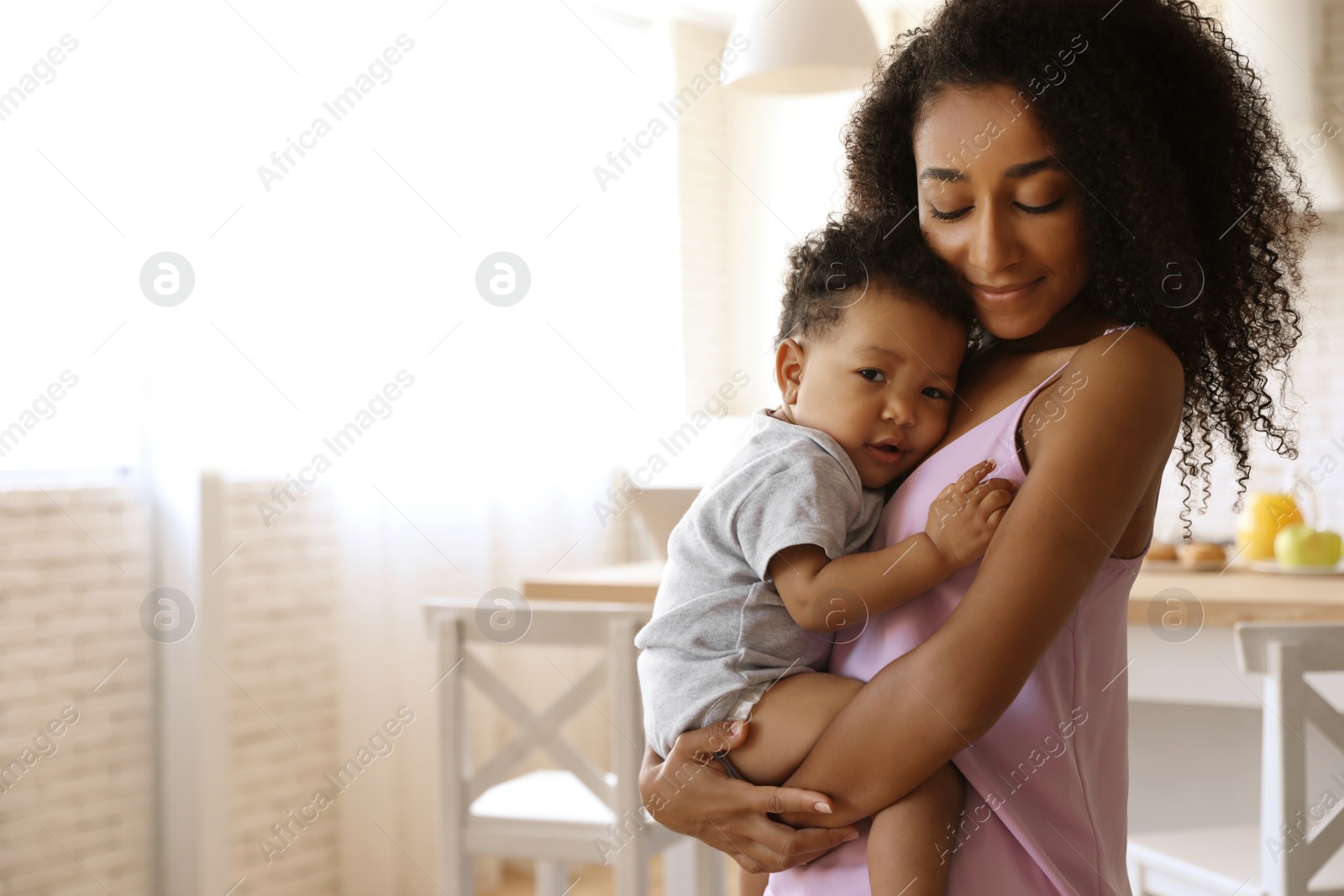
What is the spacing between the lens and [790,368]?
1.33m

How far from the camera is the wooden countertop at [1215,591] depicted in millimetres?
2381

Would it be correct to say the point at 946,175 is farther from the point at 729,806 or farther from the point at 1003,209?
the point at 729,806

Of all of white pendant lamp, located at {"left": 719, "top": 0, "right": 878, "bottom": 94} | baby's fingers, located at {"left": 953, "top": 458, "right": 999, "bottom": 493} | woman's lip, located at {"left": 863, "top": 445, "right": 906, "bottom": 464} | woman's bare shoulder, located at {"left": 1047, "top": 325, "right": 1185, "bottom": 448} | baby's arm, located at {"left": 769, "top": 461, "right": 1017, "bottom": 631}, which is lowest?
baby's arm, located at {"left": 769, "top": 461, "right": 1017, "bottom": 631}

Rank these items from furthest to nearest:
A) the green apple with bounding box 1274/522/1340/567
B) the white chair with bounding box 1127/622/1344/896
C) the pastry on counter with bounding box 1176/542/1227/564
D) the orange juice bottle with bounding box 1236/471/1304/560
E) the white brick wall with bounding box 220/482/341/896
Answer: the white brick wall with bounding box 220/482/341/896 < the orange juice bottle with bounding box 1236/471/1304/560 < the pastry on counter with bounding box 1176/542/1227/564 < the green apple with bounding box 1274/522/1340/567 < the white chair with bounding box 1127/622/1344/896

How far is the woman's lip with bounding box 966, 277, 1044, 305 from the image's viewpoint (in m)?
1.11

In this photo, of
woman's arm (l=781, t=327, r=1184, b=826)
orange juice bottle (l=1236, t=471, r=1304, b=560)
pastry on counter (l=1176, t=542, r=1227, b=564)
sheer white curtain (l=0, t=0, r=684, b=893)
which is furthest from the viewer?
sheer white curtain (l=0, t=0, r=684, b=893)

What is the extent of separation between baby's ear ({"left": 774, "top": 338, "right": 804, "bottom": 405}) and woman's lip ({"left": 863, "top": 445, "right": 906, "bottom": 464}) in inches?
4.7

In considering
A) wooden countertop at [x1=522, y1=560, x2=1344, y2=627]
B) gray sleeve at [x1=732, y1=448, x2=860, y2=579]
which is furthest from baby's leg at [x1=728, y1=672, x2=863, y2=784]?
wooden countertop at [x1=522, y1=560, x2=1344, y2=627]

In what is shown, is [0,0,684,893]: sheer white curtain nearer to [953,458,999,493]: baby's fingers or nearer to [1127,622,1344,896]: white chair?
[1127,622,1344,896]: white chair

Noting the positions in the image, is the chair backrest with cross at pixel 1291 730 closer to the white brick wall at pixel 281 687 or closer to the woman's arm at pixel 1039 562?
the woman's arm at pixel 1039 562

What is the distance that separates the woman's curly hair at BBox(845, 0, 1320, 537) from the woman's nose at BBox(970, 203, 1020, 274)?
0.24 ft

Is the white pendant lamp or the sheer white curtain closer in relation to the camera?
the white pendant lamp

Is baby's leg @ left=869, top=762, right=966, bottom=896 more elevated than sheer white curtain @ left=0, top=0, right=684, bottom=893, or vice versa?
sheer white curtain @ left=0, top=0, right=684, bottom=893

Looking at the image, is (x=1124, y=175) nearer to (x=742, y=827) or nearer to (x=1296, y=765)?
(x=742, y=827)
